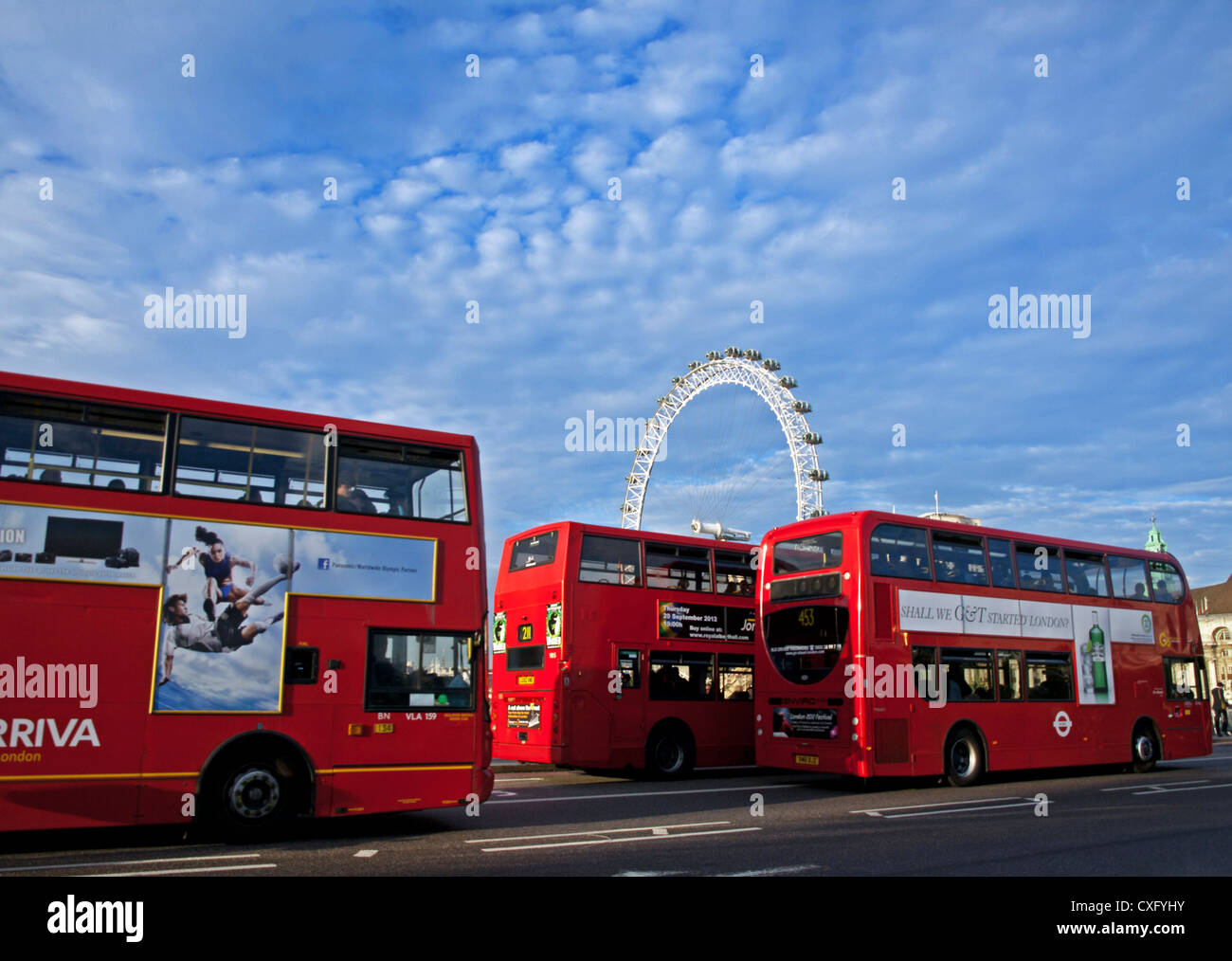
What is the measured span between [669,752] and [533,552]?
14.8 feet

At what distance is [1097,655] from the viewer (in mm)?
18109

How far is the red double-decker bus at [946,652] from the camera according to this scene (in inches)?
564

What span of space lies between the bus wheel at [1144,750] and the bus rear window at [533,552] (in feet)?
40.7

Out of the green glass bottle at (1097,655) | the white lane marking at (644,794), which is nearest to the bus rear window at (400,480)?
the white lane marking at (644,794)

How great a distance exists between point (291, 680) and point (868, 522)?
28.9ft

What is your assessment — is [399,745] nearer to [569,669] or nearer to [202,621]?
[202,621]

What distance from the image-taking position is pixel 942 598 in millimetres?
15414

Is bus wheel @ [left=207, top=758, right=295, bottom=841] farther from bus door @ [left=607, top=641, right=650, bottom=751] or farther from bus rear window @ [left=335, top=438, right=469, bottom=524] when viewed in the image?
bus door @ [left=607, top=641, right=650, bottom=751]

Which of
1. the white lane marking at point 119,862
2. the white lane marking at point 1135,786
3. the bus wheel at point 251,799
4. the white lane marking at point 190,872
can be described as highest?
the bus wheel at point 251,799

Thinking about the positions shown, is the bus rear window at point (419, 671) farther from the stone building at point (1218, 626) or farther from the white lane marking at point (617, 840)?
the stone building at point (1218, 626)

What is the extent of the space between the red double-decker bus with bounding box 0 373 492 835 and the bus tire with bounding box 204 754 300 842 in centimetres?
2

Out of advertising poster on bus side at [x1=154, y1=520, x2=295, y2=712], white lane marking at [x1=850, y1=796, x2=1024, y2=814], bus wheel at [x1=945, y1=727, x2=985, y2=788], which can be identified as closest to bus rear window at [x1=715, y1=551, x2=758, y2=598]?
bus wheel at [x1=945, y1=727, x2=985, y2=788]

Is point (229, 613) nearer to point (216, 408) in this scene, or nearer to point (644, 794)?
point (216, 408)
